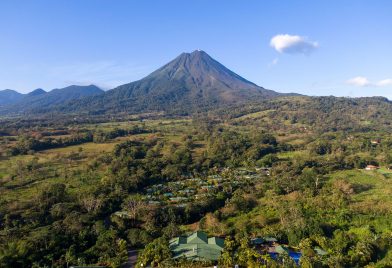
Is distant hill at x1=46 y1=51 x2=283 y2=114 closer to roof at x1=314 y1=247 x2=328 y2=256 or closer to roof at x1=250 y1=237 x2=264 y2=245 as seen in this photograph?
roof at x1=250 y1=237 x2=264 y2=245

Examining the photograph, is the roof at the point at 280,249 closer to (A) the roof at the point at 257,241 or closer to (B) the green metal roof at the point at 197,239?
(A) the roof at the point at 257,241

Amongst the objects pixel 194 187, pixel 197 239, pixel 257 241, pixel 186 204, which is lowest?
pixel 194 187

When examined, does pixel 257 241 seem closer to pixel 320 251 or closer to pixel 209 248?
pixel 209 248

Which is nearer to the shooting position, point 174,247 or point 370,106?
point 174,247

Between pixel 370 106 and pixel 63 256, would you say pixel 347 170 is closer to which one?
pixel 63 256

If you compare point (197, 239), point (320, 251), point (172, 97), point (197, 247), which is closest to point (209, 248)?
point (197, 247)

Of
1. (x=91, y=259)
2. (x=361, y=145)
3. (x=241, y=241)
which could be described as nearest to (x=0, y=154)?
(x=91, y=259)
